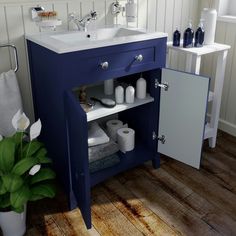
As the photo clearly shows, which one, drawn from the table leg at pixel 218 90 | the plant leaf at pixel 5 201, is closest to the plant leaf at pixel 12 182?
the plant leaf at pixel 5 201

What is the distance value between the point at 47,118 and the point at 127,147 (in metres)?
0.58

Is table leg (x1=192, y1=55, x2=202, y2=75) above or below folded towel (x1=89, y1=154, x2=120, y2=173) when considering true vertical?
above

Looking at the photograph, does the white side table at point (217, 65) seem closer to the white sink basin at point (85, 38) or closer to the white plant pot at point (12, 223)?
the white sink basin at point (85, 38)

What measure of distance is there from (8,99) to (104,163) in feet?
2.20

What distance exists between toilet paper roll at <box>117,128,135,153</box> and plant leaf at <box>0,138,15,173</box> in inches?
30.6

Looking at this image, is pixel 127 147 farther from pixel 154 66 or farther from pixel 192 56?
pixel 192 56

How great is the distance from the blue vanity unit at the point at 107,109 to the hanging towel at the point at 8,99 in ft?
0.42

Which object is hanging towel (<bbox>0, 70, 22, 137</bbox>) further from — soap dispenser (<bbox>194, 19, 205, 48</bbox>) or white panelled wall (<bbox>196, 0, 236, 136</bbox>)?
white panelled wall (<bbox>196, 0, 236, 136</bbox>)

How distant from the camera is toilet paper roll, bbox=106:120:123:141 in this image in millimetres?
2107

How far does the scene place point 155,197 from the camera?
1.88 meters

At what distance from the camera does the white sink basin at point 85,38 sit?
1474mm

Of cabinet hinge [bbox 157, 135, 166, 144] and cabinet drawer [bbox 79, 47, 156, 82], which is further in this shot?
cabinet hinge [bbox 157, 135, 166, 144]

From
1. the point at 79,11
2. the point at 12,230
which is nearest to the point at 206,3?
the point at 79,11

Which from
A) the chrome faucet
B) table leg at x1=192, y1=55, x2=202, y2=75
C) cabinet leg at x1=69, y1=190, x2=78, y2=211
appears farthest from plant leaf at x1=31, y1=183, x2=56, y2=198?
table leg at x1=192, y1=55, x2=202, y2=75
